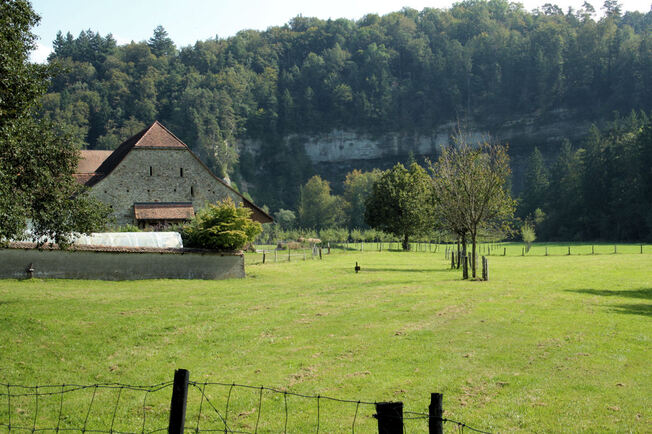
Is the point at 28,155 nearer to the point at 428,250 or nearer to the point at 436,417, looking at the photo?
the point at 436,417

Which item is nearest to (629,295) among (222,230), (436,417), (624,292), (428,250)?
(624,292)

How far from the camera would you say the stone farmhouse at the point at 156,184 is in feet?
162

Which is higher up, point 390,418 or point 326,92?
point 326,92

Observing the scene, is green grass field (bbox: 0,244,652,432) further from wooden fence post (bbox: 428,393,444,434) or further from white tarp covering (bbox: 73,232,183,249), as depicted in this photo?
white tarp covering (bbox: 73,232,183,249)

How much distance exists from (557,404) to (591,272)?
25521mm

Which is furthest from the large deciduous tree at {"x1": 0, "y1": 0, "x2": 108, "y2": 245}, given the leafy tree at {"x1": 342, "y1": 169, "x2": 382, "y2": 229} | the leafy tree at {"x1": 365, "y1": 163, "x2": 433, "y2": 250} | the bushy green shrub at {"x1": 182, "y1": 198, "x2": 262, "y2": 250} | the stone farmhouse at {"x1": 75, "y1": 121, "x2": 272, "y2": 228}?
the leafy tree at {"x1": 342, "y1": 169, "x2": 382, "y2": 229}

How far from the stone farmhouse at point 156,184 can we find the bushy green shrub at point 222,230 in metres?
17.3

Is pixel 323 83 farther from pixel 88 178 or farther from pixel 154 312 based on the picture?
pixel 154 312

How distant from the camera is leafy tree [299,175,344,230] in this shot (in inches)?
5094

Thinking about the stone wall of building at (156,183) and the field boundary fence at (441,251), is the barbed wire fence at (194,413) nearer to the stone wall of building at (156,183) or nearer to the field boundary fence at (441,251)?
the field boundary fence at (441,251)

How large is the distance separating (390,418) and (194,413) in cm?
563

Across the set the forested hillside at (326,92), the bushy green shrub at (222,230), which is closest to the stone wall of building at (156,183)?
the bushy green shrub at (222,230)

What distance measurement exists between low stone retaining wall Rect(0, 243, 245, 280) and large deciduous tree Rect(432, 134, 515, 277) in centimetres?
1216

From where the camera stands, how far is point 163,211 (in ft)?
164
